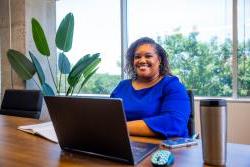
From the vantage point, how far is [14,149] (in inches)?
44.1

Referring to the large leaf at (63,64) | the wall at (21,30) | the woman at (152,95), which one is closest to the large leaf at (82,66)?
the large leaf at (63,64)

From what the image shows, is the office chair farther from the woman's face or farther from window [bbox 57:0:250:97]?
window [bbox 57:0:250:97]

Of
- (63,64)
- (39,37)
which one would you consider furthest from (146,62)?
(63,64)

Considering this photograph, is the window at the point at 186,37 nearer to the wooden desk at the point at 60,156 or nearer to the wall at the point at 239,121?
the wall at the point at 239,121

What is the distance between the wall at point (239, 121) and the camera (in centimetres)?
290

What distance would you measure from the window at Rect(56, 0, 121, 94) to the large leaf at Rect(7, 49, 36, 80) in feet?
3.40

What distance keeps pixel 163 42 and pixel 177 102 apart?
219 cm

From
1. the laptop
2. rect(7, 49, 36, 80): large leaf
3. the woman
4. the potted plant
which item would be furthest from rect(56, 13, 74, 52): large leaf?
the laptop

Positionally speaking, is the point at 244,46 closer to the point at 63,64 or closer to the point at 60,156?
the point at 63,64

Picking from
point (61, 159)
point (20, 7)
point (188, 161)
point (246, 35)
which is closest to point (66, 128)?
point (61, 159)

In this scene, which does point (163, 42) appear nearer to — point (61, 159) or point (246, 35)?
point (246, 35)

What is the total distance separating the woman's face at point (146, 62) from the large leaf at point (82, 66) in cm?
171

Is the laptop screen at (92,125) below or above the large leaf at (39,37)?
below

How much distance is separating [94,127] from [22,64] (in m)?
2.73
